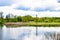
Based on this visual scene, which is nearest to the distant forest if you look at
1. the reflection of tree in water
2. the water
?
the water

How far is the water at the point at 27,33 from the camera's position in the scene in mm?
4020

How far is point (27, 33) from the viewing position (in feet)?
13.5

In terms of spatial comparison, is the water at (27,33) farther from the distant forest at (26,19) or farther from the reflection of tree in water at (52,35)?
the distant forest at (26,19)

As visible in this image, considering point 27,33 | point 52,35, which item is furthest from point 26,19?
point 52,35

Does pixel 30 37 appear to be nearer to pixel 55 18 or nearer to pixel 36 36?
pixel 36 36

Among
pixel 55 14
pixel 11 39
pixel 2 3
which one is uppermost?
pixel 2 3

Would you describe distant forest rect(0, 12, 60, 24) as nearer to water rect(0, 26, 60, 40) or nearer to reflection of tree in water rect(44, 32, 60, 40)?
water rect(0, 26, 60, 40)

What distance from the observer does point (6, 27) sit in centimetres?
410

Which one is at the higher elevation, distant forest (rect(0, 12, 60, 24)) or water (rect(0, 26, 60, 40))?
distant forest (rect(0, 12, 60, 24))

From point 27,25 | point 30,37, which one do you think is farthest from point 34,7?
point 30,37

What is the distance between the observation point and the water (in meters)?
4.02

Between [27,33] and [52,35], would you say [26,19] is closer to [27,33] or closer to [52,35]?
[27,33]

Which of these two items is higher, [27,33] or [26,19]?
[26,19]

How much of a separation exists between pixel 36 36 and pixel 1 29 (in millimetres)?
889
